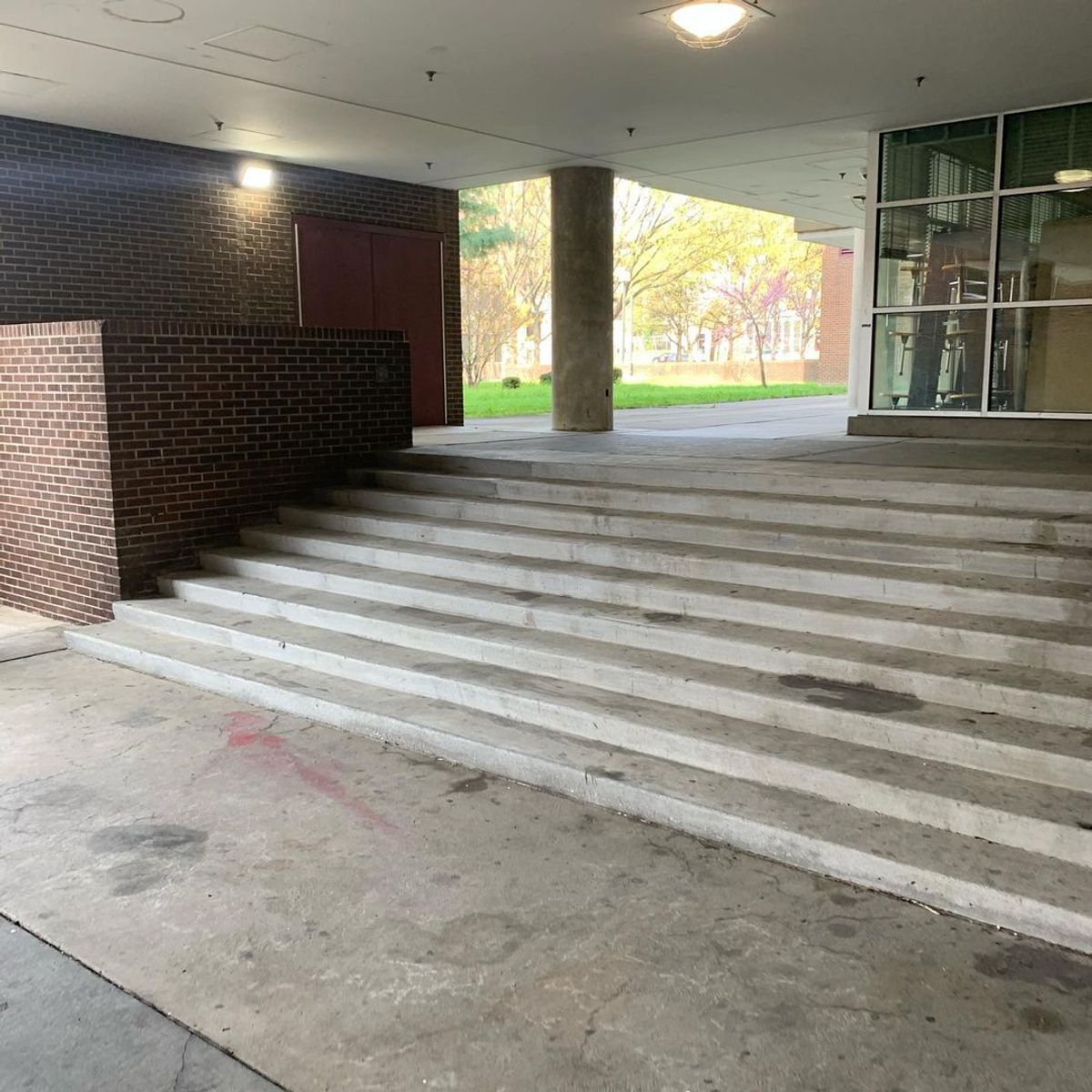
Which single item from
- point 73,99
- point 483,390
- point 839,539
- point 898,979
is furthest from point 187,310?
point 483,390

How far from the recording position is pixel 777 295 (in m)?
42.3

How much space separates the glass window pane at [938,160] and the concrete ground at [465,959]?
812 cm

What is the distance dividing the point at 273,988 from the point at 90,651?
14.2ft

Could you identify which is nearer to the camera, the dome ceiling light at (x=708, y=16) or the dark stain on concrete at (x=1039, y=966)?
the dark stain on concrete at (x=1039, y=966)

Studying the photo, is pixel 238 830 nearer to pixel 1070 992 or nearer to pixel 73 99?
pixel 1070 992

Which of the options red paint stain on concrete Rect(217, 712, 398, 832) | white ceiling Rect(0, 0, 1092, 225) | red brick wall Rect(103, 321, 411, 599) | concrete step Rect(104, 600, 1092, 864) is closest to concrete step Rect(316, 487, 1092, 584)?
red brick wall Rect(103, 321, 411, 599)

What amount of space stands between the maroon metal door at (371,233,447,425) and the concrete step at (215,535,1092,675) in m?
6.01

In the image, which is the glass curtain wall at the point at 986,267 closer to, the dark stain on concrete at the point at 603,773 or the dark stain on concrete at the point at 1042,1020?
the dark stain on concrete at the point at 603,773

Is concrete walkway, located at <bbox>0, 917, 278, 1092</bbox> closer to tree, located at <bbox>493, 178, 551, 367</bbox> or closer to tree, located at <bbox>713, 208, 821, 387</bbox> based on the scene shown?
tree, located at <bbox>493, 178, 551, 367</bbox>

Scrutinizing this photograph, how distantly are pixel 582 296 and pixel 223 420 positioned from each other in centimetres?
536

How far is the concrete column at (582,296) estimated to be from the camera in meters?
11.9

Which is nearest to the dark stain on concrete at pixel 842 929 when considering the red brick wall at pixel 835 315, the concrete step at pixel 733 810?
the concrete step at pixel 733 810

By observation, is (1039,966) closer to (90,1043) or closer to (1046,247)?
(90,1043)

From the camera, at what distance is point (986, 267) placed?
9.82m
